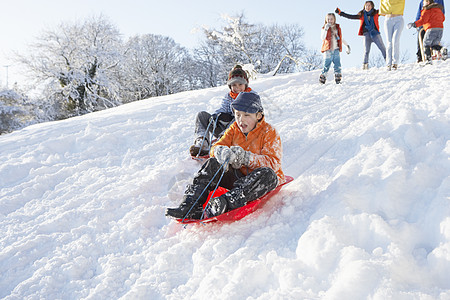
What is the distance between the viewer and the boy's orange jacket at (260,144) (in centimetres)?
215

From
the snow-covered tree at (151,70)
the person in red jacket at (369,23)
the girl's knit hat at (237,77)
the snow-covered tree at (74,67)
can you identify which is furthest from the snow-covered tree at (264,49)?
the girl's knit hat at (237,77)

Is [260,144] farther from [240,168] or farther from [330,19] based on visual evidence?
[330,19]

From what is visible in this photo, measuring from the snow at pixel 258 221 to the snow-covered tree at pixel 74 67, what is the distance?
49.0 feet

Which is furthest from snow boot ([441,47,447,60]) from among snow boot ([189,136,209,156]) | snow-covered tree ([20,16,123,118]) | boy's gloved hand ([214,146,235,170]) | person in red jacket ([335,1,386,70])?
snow-covered tree ([20,16,123,118])

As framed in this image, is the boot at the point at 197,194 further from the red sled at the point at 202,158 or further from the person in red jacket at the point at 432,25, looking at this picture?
the person in red jacket at the point at 432,25

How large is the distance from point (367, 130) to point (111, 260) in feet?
7.94

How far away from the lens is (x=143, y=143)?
3.82 m

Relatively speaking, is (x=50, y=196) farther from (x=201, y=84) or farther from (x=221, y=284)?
(x=201, y=84)

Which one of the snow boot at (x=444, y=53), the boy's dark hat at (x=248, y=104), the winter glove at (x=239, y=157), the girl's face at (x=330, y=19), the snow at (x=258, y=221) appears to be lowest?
the snow at (x=258, y=221)

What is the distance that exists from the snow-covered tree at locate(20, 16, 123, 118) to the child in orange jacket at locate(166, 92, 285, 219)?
16.5 meters

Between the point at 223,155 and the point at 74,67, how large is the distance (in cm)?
1799

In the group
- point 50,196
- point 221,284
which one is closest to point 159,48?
point 50,196

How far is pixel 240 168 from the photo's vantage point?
227 centimetres

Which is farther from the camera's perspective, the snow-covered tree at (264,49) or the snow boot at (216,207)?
the snow-covered tree at (264,49)
